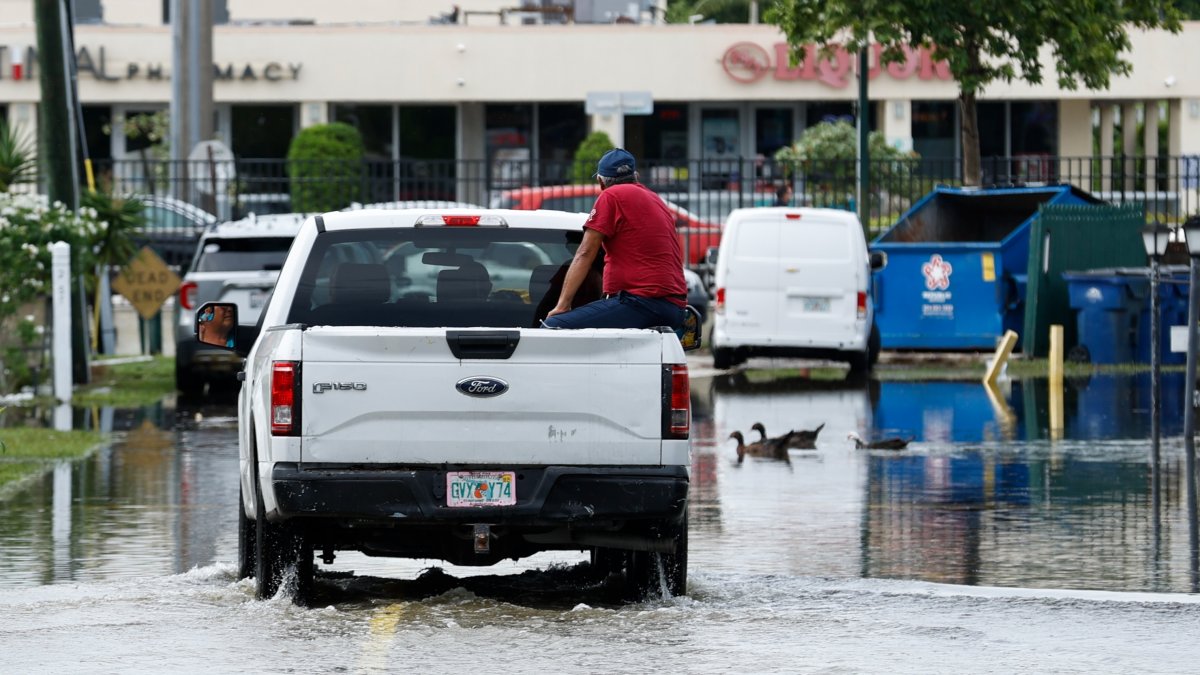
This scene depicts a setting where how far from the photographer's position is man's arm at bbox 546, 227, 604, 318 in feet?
33.1

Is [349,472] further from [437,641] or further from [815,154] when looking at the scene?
[815,154]

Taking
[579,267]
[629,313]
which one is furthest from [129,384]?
[579,267]

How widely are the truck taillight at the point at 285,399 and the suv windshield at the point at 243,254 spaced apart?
1191 cm

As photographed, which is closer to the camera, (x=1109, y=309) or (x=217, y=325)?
→ (x=217, y=325)

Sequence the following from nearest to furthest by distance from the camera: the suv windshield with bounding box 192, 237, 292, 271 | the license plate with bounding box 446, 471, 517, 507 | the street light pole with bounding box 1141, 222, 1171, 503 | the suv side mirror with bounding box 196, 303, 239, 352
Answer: the license plate with bounding box 446, 471, 517, 507 → the suv side mirror with bounding box 196, 303, 239, 352 → the street light pole with bounding box 1141, 222, 1171, 503 → the suv windshield with bounding box 192, 237, 292, 271

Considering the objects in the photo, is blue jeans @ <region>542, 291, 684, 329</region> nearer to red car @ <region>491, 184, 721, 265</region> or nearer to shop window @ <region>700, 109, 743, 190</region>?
red car @ <region>491, 184, 721, 265</region>

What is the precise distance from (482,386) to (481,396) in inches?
1.7

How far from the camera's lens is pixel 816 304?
2322 cm

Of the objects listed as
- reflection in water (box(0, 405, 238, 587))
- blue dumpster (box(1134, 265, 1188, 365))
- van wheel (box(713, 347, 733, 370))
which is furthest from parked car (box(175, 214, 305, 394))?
blue dumpster (box(1134, 265, 1188, 365))

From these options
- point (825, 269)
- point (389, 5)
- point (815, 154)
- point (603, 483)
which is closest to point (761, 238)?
point (825, 269)

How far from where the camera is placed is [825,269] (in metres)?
23.3

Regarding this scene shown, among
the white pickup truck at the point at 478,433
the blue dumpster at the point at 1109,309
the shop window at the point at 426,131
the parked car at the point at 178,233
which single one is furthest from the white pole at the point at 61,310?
the shop window at the point at 426,131

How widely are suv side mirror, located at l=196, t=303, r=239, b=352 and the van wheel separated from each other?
44.4 feet

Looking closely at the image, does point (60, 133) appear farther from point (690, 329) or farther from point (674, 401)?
point (674, 401)
